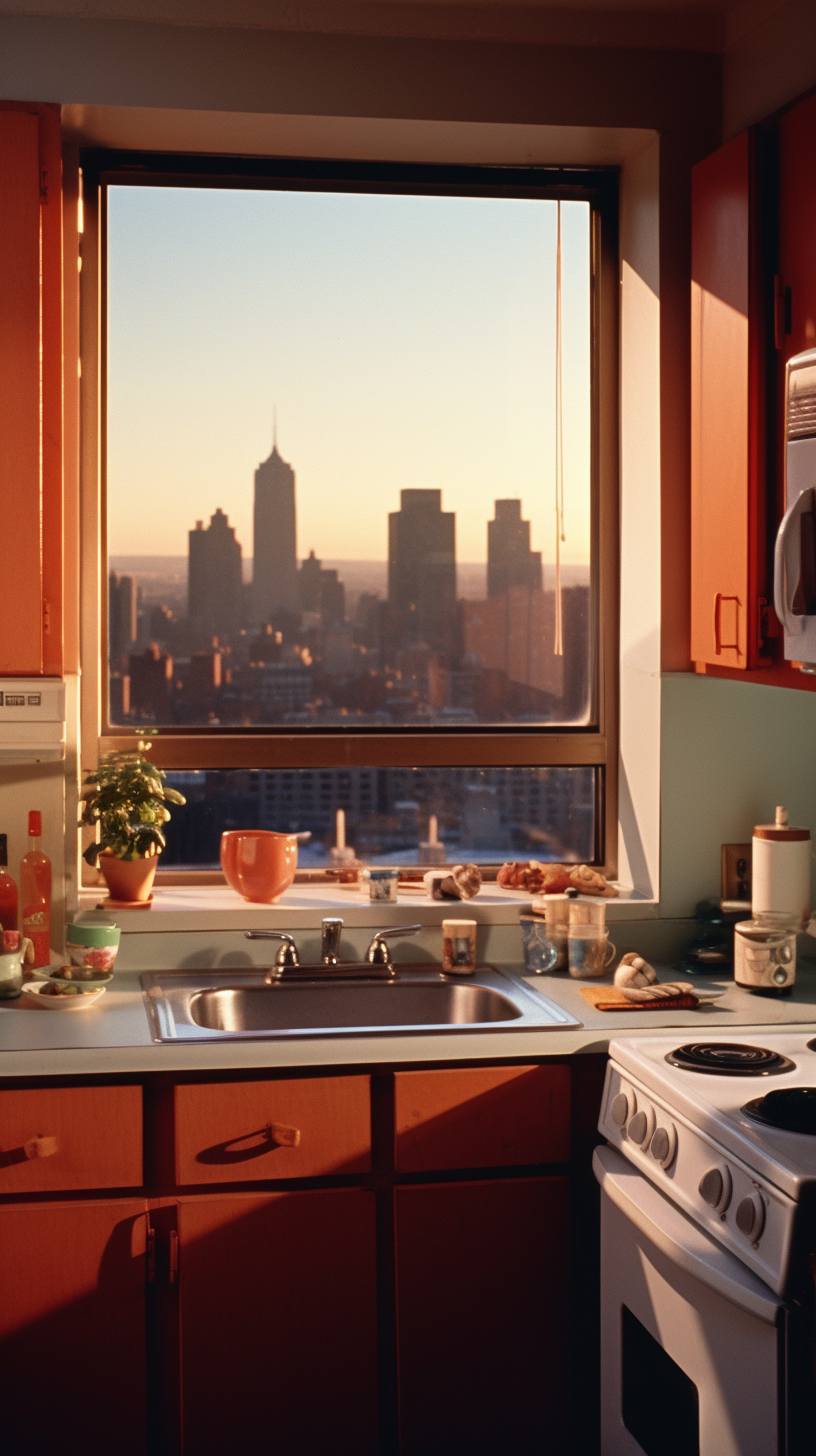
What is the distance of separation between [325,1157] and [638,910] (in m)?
0.99

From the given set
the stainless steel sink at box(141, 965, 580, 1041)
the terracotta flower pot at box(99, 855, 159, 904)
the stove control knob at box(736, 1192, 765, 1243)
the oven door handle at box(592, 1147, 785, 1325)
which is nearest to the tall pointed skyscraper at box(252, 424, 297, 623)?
the terracotta flower pot at box(99, 855, 159, 904)

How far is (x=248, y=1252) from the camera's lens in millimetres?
2188

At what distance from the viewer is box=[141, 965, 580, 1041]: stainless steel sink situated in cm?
262

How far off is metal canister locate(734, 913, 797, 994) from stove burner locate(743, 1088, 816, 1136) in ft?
2.22

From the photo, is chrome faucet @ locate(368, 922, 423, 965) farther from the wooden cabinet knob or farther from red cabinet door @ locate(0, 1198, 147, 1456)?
red cabinet door @ locate(0, 1198, 147, 1456)

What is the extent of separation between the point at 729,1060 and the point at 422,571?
1.44 metres

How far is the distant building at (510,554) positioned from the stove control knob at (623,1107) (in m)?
1.36

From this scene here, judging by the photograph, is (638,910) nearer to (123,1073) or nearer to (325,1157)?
(325,1157)

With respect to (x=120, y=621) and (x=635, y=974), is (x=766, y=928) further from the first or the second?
(x=120, y=621)

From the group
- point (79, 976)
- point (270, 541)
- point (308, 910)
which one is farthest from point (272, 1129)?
point (270, 541)

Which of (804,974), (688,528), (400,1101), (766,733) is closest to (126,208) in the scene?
(688,528)

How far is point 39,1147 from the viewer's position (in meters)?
2.13

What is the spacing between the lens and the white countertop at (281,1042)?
217 centimetres

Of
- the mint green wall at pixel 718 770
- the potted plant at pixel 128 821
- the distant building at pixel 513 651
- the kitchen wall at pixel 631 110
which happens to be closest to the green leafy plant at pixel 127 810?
the potted plant at pixel 128 821
